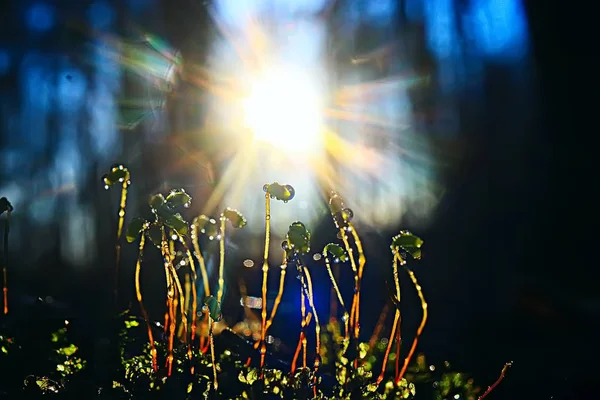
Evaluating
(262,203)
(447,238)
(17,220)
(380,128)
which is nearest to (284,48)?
(380,128)

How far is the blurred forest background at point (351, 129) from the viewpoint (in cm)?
368

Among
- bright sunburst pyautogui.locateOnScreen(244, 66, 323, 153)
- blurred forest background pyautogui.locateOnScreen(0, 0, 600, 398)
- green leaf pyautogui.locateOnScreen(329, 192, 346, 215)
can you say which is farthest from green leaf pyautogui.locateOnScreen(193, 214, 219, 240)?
blurred forest background pyautogui.locateOnScreen(0, 0, 600, 398)

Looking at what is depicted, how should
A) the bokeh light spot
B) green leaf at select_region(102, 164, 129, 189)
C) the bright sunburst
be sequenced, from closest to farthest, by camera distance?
1. green leaf at select_region(102, 164, 129, 189)
2. the bright sunburst
3. the bokeh light spot

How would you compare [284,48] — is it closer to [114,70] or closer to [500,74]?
[114,70]

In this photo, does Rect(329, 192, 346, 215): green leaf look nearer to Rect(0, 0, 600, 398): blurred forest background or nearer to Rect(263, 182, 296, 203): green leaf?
Rect(263, 182, 296, 203): green leaf

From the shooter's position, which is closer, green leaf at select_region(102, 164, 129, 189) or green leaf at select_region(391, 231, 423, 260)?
green leaf at select_region(391, 231, 423, 260)

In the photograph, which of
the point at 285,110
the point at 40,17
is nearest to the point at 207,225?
the point at 285,110

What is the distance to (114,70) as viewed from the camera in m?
4.17

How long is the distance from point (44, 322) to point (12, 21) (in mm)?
4270

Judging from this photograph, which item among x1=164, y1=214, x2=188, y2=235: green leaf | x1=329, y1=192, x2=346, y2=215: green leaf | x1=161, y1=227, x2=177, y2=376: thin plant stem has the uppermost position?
x1=329, y1=192, x2=346, y2=215: green leaf

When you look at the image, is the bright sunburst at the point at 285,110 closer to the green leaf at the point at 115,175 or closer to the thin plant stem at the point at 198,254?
the thin plant stem at the point at 198,254

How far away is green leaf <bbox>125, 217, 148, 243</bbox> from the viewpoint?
3.10 ft

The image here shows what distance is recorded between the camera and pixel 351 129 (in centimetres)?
390

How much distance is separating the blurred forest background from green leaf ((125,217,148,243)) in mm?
2436
